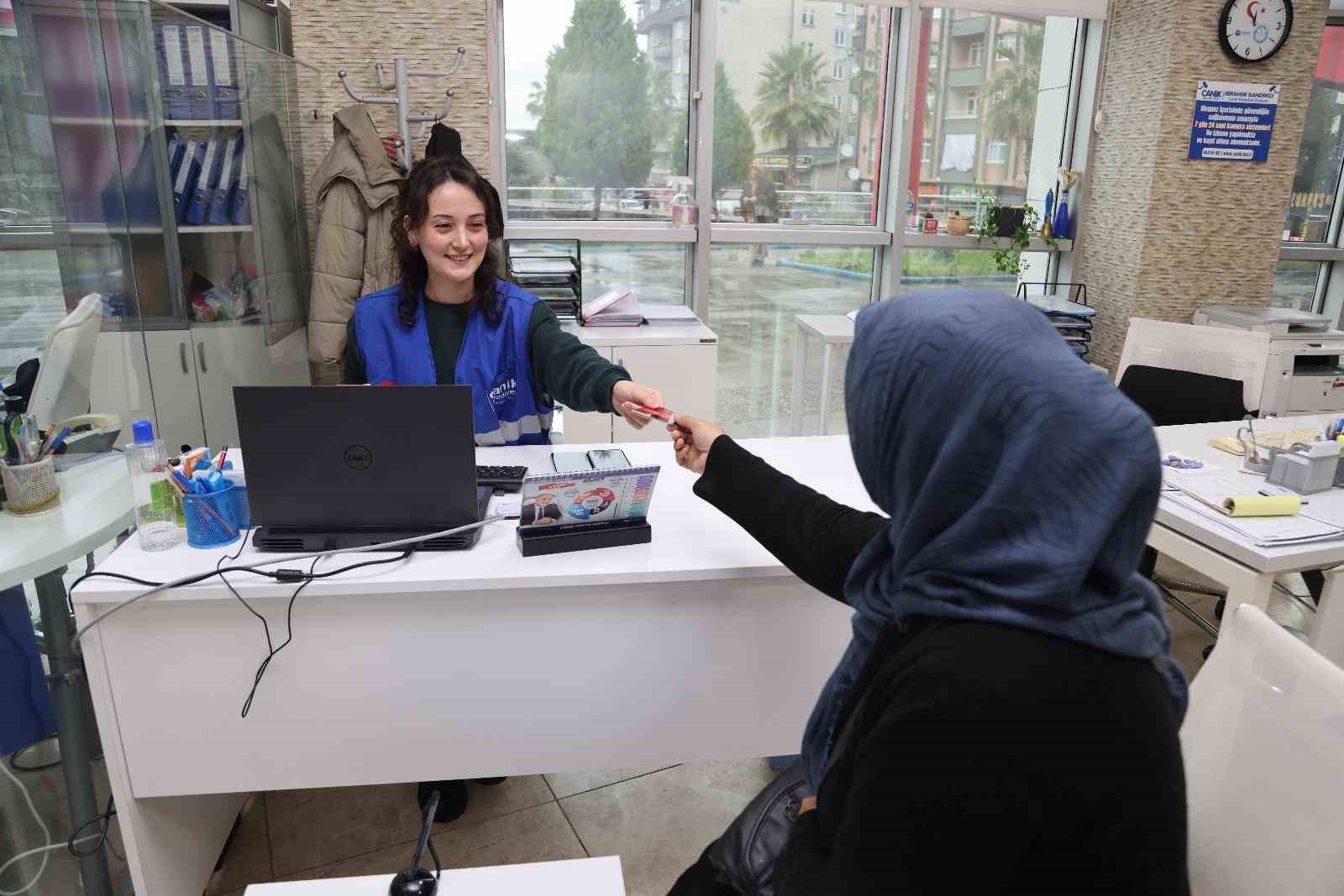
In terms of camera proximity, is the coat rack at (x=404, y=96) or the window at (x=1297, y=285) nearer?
the coat rack at (x=404, y=96)

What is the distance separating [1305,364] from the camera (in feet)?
11.7

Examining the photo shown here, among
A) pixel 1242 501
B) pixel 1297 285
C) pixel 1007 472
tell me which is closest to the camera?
pixel 1007 472

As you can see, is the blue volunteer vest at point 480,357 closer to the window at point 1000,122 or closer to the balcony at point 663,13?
the balcony at point 663,13

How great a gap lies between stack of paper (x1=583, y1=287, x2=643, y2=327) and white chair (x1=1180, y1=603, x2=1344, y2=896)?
2756 mm

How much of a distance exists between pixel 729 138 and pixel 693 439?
2965mm

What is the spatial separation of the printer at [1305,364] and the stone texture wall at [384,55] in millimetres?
3075

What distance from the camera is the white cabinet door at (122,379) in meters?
1.98

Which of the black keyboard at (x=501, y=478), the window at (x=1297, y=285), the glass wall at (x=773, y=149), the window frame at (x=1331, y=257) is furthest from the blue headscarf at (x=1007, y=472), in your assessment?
the window at (x=1297, y=285)

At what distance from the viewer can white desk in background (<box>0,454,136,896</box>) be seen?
5.08ft

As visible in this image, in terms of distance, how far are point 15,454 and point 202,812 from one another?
0.80 meters

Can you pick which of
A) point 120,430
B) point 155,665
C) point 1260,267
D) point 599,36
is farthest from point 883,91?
point 155,665

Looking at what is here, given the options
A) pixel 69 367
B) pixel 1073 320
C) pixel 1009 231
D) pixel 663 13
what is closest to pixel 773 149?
pixel 663 13

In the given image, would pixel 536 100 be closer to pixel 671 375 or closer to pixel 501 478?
pixel 671 375

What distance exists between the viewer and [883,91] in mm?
4328
